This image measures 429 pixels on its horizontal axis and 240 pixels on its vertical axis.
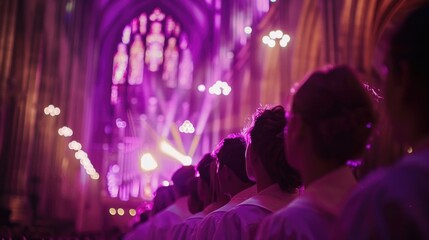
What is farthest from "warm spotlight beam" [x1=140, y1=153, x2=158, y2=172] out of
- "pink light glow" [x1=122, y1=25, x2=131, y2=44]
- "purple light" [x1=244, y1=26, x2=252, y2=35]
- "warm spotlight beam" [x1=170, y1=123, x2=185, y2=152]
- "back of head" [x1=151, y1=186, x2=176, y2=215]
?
"back of head" [x1=151, y1=186, x2=176, y2=215]

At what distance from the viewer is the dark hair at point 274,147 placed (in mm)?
2098

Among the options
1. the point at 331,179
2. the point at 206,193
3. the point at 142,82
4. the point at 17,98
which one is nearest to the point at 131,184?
the point at 142,82

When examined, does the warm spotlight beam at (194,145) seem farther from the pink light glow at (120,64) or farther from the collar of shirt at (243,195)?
the collar of shirt at (243,195)

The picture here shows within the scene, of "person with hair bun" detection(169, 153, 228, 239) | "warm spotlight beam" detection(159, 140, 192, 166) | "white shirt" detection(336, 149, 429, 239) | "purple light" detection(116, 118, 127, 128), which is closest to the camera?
"white shirt" detection(336, 149, 429, 239)

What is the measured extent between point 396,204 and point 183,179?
385 cm

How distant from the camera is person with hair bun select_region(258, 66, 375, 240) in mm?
1393

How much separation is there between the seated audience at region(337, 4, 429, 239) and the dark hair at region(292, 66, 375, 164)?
232 millimetres

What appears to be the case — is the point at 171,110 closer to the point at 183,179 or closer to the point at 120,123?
the point at 120,123

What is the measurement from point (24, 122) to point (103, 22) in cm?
1881

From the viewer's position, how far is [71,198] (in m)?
27.2

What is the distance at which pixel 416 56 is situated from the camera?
1.10 metres

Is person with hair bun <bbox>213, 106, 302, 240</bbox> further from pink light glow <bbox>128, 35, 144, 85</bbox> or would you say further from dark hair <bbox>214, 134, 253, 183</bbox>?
pink light glow <bbox>128, 35, 144, 85</bbox>

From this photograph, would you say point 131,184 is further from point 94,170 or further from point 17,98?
point 17,98

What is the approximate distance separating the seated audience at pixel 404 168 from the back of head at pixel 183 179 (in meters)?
3.56
